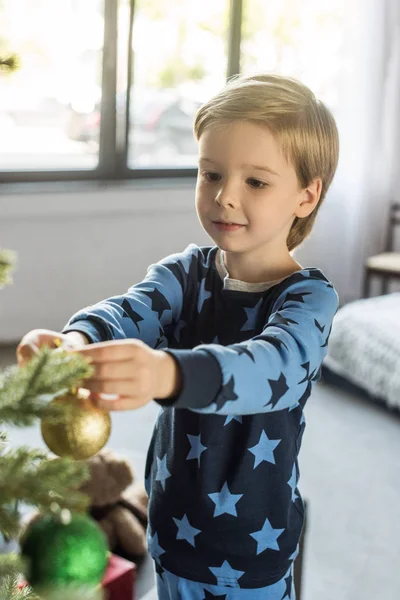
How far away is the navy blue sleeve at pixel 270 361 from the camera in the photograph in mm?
643

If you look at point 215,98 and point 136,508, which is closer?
point 215,98

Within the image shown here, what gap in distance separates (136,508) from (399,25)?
3.17 m

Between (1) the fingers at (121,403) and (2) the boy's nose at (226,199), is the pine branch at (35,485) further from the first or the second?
(2) the boy's nose at (226,199)

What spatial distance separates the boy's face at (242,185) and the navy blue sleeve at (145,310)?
0.31ft

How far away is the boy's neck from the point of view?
→ 3.07 ft

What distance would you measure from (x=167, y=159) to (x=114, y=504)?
2.44m

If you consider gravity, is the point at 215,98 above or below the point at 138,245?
above

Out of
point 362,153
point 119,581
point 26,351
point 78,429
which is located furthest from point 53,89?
point 78,429

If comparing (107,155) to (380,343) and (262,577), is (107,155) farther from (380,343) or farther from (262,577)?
(262,577)

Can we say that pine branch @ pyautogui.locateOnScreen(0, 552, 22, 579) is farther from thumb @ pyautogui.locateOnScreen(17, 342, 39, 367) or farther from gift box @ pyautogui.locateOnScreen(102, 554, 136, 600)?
gift box @ pyautogui.locateOnScreen(102, 554, 136, 600)

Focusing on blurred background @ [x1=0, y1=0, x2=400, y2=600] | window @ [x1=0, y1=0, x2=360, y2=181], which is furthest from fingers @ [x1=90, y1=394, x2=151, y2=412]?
window @ [x1=0, y1=0, x2=360, y2=181]

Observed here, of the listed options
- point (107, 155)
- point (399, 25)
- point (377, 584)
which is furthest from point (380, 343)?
point (399, 25)

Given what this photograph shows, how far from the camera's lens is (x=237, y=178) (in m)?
0.86

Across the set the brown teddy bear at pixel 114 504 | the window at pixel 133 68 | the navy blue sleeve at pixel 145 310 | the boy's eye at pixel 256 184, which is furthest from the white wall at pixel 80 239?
the boy's eye at pixel 256 184
